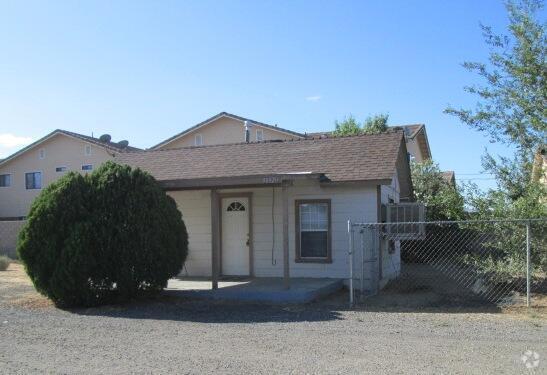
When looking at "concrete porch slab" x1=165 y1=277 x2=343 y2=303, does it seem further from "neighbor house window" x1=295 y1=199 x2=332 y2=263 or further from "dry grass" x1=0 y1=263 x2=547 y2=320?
"neighbor house window" x1=295 y1=199 x2=332 y2=263

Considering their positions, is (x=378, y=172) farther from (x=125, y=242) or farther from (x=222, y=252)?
(x=125, y=242)

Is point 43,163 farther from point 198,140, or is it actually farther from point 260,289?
point 260,289

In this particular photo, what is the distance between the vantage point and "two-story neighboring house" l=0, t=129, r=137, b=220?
120 feet

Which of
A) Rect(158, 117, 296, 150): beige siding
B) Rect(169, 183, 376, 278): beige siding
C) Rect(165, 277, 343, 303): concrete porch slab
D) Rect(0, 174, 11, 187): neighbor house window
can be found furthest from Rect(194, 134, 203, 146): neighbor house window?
Rect(165, 277, 343, 303): concrete porch slab

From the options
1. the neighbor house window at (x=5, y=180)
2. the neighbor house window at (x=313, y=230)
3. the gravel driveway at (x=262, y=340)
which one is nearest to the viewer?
the gravel driveway at (x=262, y=340)

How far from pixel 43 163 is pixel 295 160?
27.3 meters

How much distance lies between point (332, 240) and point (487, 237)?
3.54m

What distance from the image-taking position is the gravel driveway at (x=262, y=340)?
662cm

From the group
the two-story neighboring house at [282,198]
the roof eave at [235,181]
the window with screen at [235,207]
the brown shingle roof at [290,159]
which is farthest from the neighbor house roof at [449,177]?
the roof eave at [235,181]

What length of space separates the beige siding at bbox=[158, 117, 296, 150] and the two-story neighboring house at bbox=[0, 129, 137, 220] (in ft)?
15.4

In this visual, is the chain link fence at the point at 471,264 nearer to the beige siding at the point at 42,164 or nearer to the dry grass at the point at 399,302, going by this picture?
the dry grass at the point at 399,302

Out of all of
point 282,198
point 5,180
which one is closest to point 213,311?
point 282,198

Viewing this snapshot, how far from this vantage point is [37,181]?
1491 inches

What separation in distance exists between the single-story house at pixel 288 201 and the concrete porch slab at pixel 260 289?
497 mm
